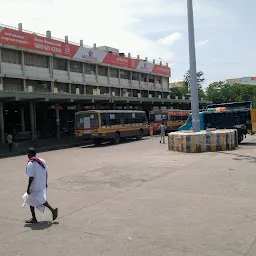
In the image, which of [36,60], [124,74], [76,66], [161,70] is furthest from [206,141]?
[161,70]

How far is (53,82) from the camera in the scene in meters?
39.5

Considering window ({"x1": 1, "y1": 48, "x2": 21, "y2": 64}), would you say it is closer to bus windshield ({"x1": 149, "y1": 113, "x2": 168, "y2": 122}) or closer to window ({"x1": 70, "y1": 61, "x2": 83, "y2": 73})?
window ({"x1": 70, "y1": 61, "x2": 83, "y2": 73})

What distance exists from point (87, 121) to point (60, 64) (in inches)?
700

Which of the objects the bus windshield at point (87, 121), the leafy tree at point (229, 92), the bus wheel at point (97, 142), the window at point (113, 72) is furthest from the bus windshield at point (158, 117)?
the leafy tree at point (229, 92)

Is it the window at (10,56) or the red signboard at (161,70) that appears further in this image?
the red signboard at (161,70)

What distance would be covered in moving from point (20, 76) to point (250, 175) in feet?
94.8

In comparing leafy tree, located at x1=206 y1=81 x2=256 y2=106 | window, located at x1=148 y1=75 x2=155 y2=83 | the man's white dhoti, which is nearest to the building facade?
window, located at x1=148 y1=75 x2=155 y2=83

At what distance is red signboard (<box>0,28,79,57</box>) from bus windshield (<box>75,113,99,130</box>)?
42.0 ft

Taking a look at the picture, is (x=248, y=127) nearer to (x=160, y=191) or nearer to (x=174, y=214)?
(x=160, y=191)

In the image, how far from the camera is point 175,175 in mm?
11219

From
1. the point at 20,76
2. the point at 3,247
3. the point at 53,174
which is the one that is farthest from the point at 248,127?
the point at 20,76

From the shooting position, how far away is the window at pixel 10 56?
33969 millimetres

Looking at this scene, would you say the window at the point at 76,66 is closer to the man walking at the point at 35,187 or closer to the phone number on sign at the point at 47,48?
the phone number on sign at the point at 47,48

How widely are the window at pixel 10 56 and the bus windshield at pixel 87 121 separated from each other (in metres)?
12.7
